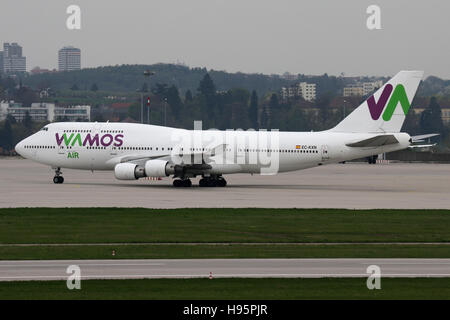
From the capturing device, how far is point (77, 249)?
1166 inches

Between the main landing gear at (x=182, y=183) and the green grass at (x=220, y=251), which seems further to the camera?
the main landing gear at (x=182, y=183)

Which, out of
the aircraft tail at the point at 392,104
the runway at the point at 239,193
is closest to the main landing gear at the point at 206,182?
the runway at the point at 239,193

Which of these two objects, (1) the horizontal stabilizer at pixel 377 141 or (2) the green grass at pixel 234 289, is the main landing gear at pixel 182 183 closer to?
(1) the horizontal stabilizer at pixel 377 141

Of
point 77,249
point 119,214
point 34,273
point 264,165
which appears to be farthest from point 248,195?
point 34,273

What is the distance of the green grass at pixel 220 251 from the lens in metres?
28.1

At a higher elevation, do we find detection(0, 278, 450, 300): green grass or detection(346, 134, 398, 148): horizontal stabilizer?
detection(346, 134, 398, 148): horizontal stabilizer

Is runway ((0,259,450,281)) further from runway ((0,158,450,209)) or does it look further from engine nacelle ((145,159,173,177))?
engine nacelle ((145,159,173,177))

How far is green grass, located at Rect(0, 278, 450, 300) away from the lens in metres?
21.2

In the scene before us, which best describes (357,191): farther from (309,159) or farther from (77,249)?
(77,249)

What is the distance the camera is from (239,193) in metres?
57.6

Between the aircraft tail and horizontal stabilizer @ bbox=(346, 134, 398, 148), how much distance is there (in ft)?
5.13

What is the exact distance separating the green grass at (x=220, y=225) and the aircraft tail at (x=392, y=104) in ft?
59.3

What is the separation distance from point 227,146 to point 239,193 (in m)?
6.24

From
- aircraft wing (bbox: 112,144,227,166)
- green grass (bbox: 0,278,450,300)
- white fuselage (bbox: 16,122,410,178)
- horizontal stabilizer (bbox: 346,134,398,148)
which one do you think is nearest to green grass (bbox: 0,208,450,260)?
green grass (bbox: 0,278,450,300)
